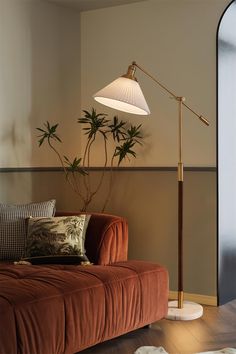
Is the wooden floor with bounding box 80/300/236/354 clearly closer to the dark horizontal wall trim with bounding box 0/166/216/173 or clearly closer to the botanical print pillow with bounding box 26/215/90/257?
the botanical print pillow with bounding box 26/215/90/257

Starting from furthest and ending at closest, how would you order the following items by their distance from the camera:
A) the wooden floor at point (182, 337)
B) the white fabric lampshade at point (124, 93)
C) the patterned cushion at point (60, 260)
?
the white fabric lampshade at point (124, 93), the patterned cushion at point (60, 260), the wooden floor at point (182, 337)

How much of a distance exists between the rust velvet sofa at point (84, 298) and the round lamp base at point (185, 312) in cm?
20

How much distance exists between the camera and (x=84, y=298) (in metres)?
3.55

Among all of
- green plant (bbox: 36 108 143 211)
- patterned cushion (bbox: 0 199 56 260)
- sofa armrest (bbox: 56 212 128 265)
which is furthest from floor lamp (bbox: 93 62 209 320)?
patterned cushion (bbox: 0 199 56 260)

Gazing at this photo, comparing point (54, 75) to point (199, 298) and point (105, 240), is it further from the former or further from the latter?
point (199, 298)

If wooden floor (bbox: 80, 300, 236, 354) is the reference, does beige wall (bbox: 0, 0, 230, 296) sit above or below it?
above

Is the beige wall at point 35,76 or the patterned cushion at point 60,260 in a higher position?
the beige wall at point 35,76

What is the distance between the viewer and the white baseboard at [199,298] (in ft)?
15.9

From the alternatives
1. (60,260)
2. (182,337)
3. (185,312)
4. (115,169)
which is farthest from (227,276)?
(60,260)

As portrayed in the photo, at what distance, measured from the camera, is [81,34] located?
544cm

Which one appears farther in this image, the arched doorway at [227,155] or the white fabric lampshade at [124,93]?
the arched doorway at [227,155]

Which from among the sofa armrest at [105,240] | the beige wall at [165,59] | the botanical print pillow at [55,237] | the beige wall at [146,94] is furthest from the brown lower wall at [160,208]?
the botanical print pillow at [55,237]

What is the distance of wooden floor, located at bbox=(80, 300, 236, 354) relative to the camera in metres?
3.76

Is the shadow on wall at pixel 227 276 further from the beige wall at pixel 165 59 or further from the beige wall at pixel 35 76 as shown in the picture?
the beige wall at pixel 35 76
